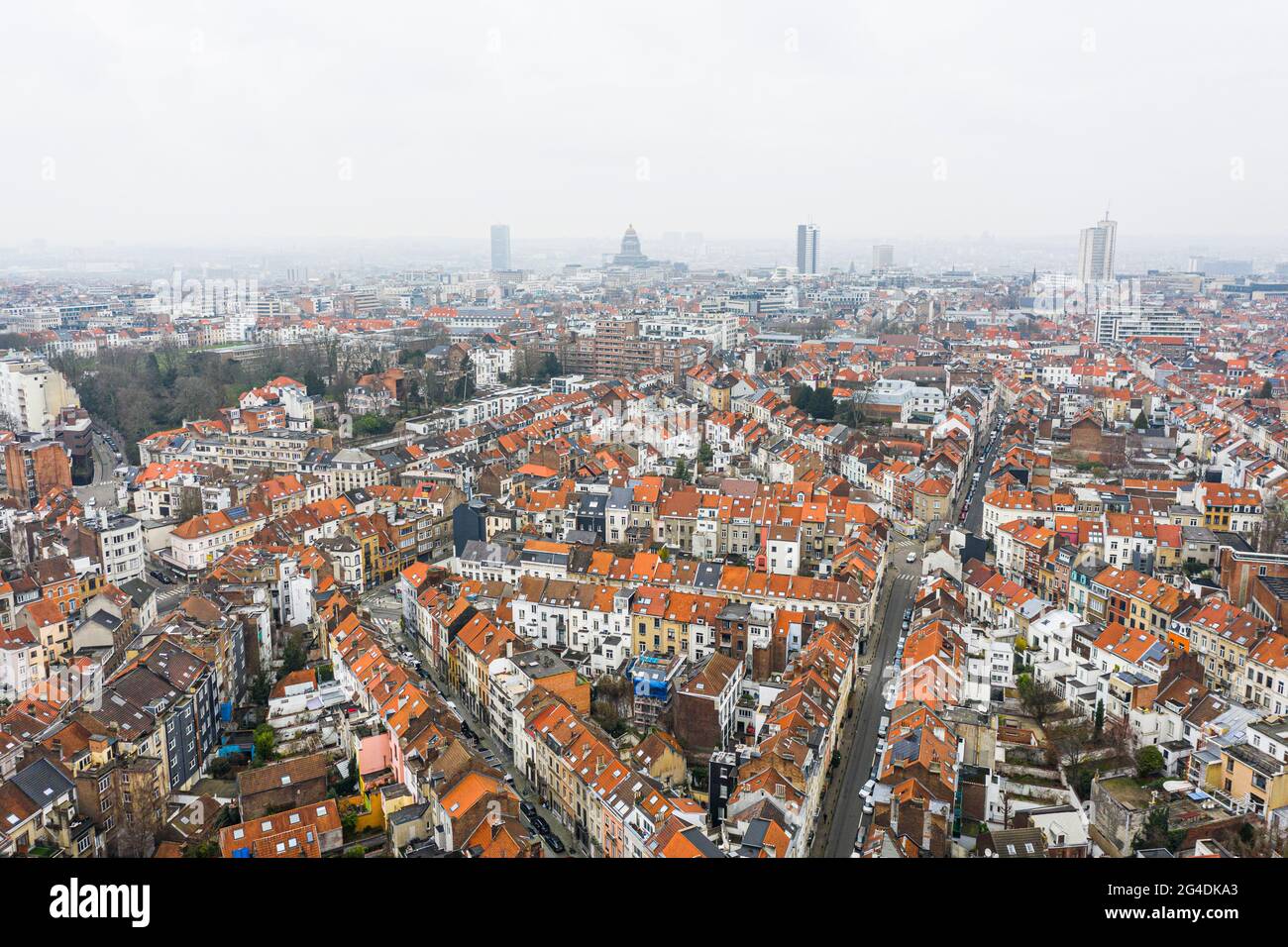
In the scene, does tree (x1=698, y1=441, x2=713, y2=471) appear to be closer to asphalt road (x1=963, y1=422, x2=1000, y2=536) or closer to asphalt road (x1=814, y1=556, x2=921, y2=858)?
asphalt road (x1=963, y1=422, x2=1000, y2=536)

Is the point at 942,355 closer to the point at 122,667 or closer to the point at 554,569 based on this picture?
the point at 554,569

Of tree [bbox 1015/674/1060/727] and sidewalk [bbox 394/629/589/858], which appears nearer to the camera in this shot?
sidewalk [bbox 394/629/589/858]

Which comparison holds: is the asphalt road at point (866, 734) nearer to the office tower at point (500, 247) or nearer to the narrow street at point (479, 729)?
the narrow street at point (479, 729)

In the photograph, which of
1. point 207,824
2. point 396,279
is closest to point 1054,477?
point 207,824

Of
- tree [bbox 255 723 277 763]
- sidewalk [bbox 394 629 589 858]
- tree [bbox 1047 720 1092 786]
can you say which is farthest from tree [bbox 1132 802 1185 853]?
tree [bbox 255 723 277 763]

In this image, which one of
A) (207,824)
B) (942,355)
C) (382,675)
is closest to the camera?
(207,824)

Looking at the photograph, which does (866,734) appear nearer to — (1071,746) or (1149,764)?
(1071,746)
